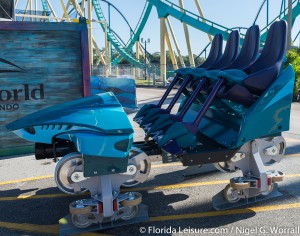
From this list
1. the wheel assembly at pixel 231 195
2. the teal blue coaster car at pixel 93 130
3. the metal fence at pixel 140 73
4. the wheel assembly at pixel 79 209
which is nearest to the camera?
the teal blue coaster car at pixel 93 130

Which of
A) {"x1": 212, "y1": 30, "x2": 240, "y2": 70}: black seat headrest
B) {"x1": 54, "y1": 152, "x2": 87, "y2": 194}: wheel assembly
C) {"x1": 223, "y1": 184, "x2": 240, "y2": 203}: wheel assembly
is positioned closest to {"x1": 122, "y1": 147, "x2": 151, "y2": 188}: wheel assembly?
{"x1": 54, "y1": 152, "x2": 87, "y2": 194}: wheel assembly

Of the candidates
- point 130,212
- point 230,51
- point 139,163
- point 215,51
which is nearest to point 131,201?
point 130,212

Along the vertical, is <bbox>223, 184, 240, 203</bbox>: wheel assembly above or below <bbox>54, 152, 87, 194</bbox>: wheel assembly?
below

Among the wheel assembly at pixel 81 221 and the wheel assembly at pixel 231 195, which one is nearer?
the wheel assembly at pixel 81 221

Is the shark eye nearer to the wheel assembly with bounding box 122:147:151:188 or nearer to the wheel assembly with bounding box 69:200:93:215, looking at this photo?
the wheel assembly with bounding box 69:200:93:215

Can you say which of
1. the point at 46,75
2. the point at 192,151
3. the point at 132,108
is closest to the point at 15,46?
the point at 46,75

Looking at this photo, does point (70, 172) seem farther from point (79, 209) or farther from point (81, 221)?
point (81, 221)

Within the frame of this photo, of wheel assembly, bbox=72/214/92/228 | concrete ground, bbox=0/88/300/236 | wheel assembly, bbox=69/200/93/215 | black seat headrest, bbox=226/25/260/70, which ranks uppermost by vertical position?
black seat headrest, bbox=226/25/260/70

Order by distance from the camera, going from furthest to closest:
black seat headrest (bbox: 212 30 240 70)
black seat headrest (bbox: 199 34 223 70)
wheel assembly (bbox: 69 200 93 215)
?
1. black seat headrest (bbox: 199 34 223 70)
2. black seat headrest (bbox: 212 30 240 70)
3. wheel assembly (bbox: 69 200 93 215)

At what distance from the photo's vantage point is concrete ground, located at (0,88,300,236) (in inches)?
128

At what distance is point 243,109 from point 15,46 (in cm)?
355

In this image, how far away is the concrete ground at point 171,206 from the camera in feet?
10.7

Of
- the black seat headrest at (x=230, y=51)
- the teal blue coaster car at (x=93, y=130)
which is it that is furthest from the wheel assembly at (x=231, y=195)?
the black seat headrest at (x=230, y=51)

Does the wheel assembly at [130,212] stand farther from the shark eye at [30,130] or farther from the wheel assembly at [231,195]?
the shark eye at [30,130]
